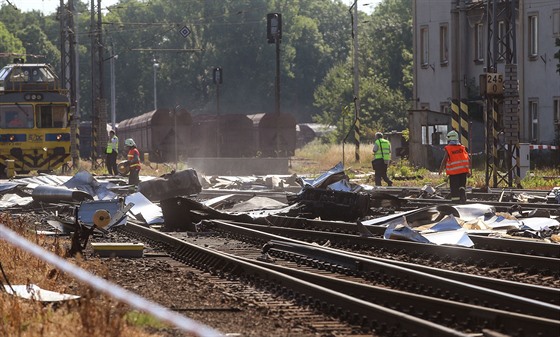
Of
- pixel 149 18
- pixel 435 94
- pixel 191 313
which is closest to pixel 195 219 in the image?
pixel 191 313

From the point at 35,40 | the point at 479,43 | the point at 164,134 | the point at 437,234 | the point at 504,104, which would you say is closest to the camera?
the point at 437,234

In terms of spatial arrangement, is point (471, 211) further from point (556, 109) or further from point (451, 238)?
point (556, 109)

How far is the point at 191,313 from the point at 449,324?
2.20m

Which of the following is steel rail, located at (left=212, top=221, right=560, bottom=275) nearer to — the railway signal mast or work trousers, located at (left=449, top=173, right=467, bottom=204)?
work trousers, located at (left=449, top=173, right=467, bottom=204)

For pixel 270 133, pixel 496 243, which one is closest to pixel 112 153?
pixel 270 133

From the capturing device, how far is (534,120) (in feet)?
150

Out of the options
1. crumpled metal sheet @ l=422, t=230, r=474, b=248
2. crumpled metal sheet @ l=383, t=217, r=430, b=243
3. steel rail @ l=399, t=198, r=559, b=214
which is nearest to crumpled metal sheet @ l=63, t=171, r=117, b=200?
steel rail @ l=399, t=198, r=559, b=214

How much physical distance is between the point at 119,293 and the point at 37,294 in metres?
0.72

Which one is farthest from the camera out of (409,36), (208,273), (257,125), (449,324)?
(409,36)

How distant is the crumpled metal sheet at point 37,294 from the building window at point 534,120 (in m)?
36.4

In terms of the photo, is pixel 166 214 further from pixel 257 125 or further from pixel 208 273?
pixel 257 125

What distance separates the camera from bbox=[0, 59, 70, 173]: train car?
4009 cm

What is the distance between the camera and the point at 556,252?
46.9 feet

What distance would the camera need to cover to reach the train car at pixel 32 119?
A: 40.1m
